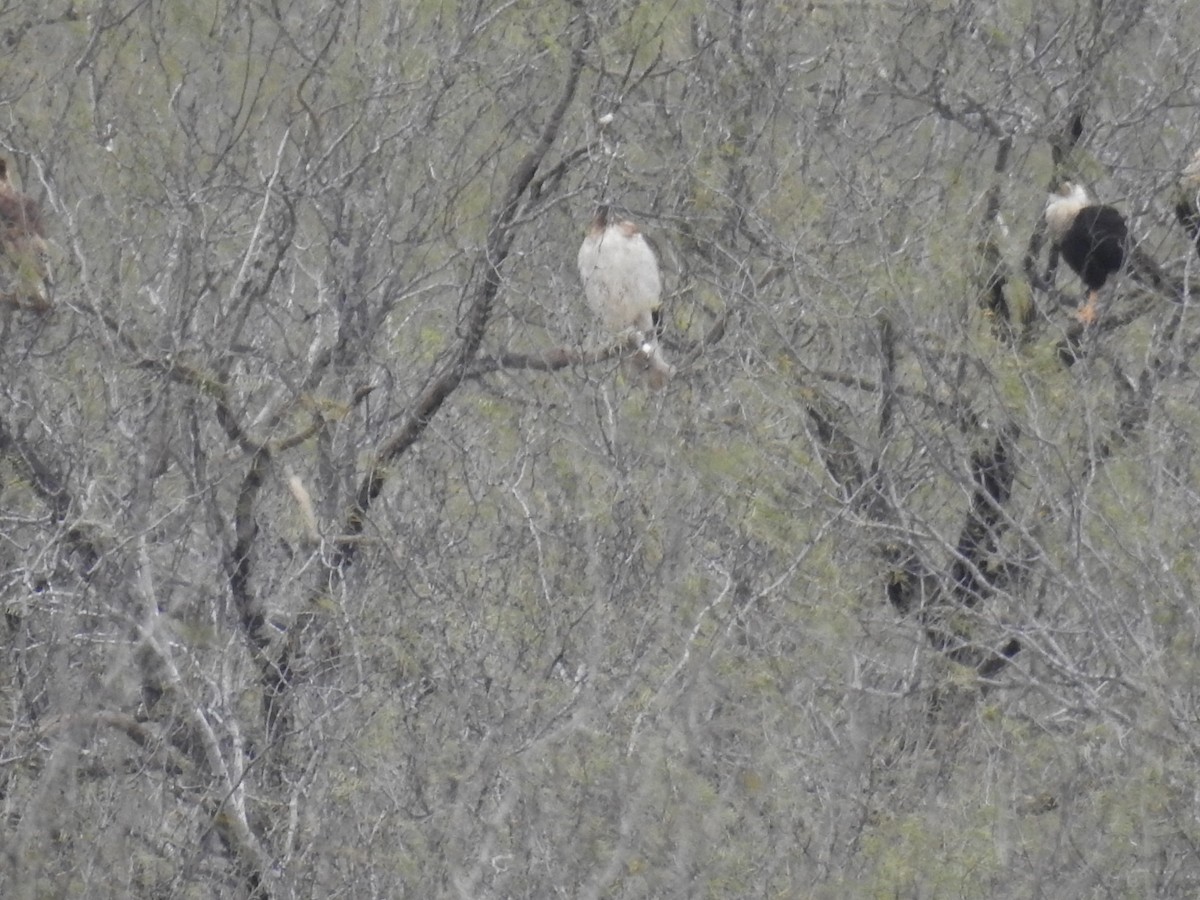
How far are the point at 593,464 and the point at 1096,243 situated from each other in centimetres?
196

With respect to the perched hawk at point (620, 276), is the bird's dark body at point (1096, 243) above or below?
below

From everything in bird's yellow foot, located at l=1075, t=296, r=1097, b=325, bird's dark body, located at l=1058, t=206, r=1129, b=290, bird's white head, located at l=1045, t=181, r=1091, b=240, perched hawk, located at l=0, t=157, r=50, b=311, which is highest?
perched hawk, located at l=0, t=157, r=50, b=311

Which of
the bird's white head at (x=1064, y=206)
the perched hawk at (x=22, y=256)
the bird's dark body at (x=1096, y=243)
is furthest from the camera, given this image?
the bird's white head at (x=1064, y=206)

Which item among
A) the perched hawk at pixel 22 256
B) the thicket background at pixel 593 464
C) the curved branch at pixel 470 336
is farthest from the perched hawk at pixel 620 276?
the perched hawk at pixel 22 256

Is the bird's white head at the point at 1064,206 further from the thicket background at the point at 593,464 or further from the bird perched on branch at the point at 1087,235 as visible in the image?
the thicket background at the point at 593,464

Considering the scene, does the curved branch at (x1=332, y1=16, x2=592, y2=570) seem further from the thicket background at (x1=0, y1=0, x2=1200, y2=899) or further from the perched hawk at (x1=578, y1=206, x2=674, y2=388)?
the perched hawk at (x1=578, y1=206, x2=674, y2=388)

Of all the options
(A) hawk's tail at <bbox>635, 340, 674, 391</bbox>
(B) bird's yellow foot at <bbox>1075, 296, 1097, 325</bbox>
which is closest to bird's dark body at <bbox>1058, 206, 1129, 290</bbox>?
(B) bird's yellow foot at <bbox>1075, 296, 1097, 325</bbox>

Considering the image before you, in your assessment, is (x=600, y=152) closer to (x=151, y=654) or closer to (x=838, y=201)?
(x=838, y=201)

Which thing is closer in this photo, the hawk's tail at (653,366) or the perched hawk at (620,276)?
the hawk's tail at (653,366)

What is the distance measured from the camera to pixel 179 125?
7020mm

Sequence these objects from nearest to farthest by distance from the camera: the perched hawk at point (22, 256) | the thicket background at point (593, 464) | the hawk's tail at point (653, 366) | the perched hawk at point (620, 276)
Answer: the thicket background at point (593, 464) < the perched hawk at point (22, 256) < the hawk's tail at point (653, 366) < the perched hawk at point (620, 276)

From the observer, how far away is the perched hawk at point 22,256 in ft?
19.1

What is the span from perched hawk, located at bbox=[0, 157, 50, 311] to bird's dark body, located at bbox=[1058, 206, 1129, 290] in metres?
3.54

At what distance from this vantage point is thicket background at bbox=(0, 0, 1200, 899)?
17.8 feet
